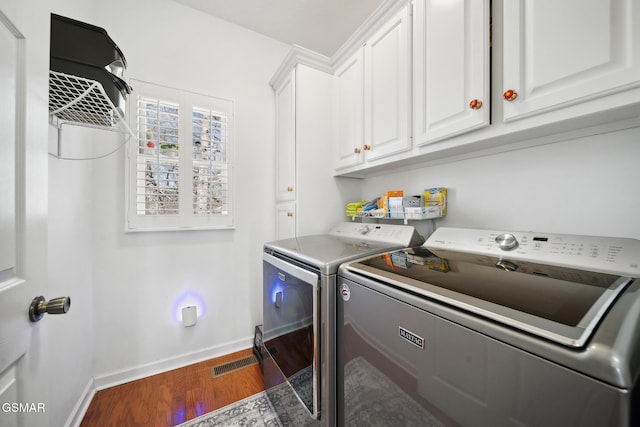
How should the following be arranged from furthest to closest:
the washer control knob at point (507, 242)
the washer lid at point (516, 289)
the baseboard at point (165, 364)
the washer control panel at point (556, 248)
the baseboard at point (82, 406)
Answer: the baseboard at point (165, 364) → the baseboard at point (82, 406) → the washer control knob at point (507, 242) → the washer control panel at point (556, 248) → the washer lid at point (516, 289)

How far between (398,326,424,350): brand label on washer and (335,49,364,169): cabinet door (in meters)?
1.24

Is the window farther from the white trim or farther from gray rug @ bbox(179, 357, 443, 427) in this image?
gray rug @ bbox(179, 357, 443, 427)

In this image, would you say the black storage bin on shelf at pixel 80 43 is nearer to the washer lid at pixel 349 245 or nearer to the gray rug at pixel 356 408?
the washer lid at pixel 349 245

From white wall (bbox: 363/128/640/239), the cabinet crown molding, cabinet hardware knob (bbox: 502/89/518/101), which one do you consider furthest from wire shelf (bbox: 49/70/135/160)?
white wall (bbox: 363/128/640/239)

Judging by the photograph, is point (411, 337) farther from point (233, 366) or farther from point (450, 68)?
point (233, 366)

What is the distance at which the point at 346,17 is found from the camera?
1.98 m

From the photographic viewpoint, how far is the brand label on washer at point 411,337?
642mm

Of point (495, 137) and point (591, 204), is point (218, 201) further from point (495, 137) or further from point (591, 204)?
point (591, 204)

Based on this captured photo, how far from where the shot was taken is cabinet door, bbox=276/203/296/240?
1845mm

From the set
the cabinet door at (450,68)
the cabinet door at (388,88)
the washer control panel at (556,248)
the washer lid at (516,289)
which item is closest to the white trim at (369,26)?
the cabinet door at (388,88)

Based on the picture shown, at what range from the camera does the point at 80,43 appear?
3.26ft

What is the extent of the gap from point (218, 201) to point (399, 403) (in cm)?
188

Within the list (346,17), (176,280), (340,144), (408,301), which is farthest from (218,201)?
(346,17)

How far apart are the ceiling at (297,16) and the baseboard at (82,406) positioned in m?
2.96
